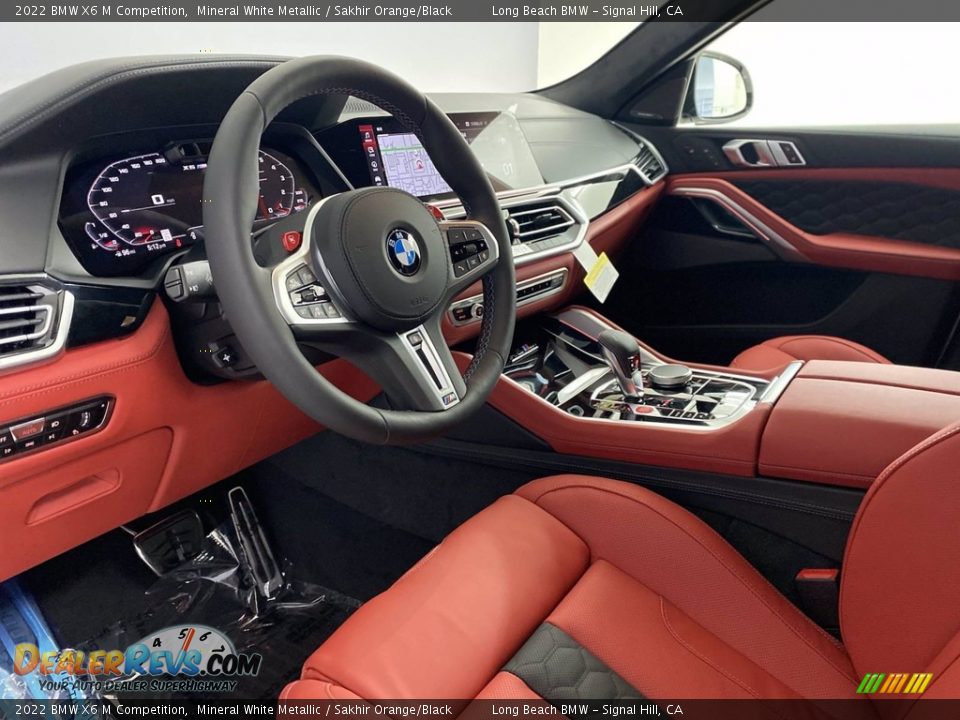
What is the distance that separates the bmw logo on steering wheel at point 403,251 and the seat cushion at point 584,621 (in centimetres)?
35

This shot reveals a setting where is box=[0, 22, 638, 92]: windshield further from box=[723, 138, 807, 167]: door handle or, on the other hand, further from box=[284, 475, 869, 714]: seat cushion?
box=[284, 475, 869, 714]: seat cushion

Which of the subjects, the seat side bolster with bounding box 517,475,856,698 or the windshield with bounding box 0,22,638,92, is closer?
the seat side bolster with bounding box 517,475,856,698

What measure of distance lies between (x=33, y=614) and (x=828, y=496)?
1.27 meters

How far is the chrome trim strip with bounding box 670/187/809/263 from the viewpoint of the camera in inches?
73.2

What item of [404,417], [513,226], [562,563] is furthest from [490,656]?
[513,226]

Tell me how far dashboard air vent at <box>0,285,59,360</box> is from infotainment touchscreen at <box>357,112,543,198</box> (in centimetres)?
61

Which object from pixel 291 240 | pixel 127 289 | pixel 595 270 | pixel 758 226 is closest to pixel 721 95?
pixel 758 226

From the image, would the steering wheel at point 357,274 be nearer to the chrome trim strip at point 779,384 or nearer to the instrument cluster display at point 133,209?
the instrument cluster display at point 133,209

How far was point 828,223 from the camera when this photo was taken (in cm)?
183

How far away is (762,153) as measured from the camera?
73.3 inches

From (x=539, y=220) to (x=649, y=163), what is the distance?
582 mm

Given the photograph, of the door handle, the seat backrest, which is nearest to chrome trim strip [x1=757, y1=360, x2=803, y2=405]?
the seat backrest

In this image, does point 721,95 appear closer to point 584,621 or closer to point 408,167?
point 408,167

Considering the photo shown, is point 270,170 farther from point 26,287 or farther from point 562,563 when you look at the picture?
point 562,563
